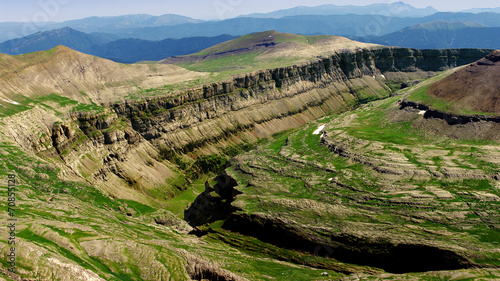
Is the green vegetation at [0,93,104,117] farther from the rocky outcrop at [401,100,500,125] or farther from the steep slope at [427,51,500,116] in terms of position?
the steep slope at [427,51,500,116]

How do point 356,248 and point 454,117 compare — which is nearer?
point 356,248

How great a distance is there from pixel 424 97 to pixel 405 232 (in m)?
92.5

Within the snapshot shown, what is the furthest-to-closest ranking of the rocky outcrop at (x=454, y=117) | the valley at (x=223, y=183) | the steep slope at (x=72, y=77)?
the steep slope at (x=72, y=77), the rocky outcrop at (x=454, y=117), the valley at (x=223, y=183)

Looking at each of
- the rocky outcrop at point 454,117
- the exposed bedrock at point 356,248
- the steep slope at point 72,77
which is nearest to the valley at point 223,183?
the exposed bedrock at point 356,248

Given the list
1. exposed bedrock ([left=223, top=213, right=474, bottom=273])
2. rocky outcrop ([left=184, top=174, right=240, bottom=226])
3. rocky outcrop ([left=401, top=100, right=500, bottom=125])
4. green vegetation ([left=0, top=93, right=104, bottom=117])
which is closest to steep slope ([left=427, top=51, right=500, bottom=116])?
rocky outcrop ([left=401, top=100, right=500, bottom=125])

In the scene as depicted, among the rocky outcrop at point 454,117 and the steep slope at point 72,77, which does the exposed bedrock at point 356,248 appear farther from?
the steep slope at point 72,77

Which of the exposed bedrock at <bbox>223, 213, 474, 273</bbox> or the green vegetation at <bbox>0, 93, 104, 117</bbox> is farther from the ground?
the green vegetation at <bbox>0, 93, 104, 117</bbox>

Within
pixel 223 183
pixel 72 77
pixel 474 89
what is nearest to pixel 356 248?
pixel 223 183

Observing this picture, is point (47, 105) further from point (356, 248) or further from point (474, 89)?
point (474, 89)

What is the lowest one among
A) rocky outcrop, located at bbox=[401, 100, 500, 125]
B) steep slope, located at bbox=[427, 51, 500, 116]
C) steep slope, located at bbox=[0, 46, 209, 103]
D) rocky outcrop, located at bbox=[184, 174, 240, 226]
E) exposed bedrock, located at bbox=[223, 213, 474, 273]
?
rocky outcrop, located at bbox=[184, 174, 240, 226]

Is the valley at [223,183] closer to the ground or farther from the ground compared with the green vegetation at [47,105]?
closer to the ground

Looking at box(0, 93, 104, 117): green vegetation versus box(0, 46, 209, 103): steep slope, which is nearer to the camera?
box(0, 93, 104, 117): green vegetation

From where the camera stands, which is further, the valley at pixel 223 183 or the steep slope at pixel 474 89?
the steep slope at pixel 474 89

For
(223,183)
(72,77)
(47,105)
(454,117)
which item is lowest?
(223,183)
